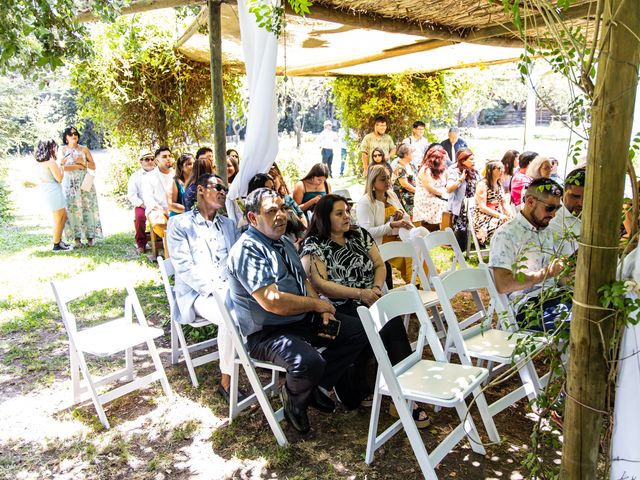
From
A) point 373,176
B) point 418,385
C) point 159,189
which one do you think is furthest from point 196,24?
point 418,385

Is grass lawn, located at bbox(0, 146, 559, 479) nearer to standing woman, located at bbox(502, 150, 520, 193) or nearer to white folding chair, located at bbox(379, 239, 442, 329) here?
white folding chair, located at bbox(379, 239, 442, 329)

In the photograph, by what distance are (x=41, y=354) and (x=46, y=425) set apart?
131 centimetres

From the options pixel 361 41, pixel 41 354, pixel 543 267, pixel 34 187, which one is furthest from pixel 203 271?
pixel 34 187

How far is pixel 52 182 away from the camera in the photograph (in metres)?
8.35

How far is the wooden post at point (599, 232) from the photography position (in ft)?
5.07

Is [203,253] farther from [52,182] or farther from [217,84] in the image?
[52,182]

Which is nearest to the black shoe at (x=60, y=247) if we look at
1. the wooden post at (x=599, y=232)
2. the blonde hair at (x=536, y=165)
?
the blonde hair at (x=536, y=165)

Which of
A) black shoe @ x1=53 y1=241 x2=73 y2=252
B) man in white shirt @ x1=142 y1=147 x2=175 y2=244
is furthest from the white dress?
black shoe @ x1=53 y1=241 x2=73 y2=252

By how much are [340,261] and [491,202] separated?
3.52 m

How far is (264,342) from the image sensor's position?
3.33m

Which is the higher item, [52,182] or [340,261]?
[52,182]

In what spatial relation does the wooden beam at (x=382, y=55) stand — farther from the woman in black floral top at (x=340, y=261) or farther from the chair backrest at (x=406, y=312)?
the chair backrest at (x=406, y=312)

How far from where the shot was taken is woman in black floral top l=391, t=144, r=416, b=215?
7852 mm

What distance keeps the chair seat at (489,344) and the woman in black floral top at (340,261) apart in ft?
1.58
